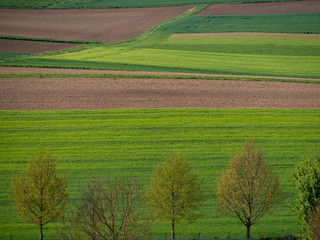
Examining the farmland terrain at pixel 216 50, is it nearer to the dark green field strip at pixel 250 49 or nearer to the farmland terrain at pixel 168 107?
the dark green field strip at pixel 250 49

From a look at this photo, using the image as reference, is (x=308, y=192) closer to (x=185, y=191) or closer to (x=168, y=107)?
(x=185, y=191)

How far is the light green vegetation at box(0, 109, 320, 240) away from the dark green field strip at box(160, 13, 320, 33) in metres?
48.4

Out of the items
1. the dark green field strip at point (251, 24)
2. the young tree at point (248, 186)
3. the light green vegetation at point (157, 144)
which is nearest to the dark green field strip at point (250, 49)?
the dark green field strip at point (251, 24)

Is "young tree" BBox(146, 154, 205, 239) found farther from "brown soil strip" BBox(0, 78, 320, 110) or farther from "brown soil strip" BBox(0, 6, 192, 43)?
"brown soil strip" BBox(0, 6, 192, 43)

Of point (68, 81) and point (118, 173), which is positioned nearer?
point (118, 173)

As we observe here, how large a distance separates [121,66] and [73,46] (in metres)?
23.8

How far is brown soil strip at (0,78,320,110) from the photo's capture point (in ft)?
193

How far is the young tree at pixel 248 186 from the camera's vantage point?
3475 centimetres

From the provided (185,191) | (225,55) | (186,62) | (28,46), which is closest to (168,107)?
(185,191)

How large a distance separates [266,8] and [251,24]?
11.6m

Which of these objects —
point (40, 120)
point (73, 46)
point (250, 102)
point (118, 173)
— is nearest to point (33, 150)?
point (40, 120)

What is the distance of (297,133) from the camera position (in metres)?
51.6

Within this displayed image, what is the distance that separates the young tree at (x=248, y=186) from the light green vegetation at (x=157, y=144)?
309 centimetres

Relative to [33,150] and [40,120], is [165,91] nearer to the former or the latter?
[40,120]
